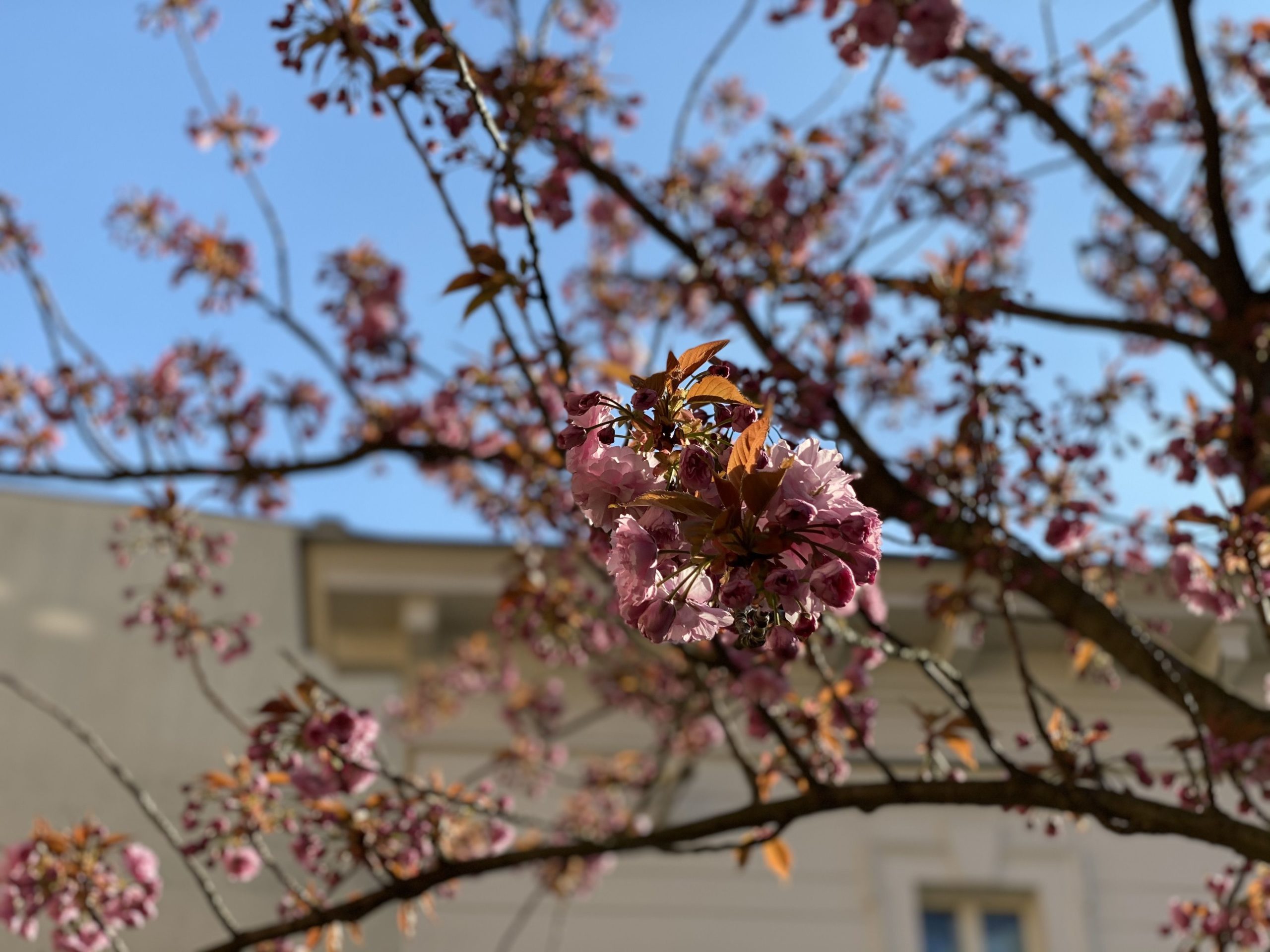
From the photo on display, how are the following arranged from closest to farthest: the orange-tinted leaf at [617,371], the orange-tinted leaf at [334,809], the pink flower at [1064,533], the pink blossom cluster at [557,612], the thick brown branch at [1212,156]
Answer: the orange-tinted leaf at [617,371] → the orange-tinted leaf at [334,809] → the pink flower at [1064,533] → the thick brown branch at [1212,156] → the pink blossom cluster at [557,612]

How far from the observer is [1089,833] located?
22.1 feet

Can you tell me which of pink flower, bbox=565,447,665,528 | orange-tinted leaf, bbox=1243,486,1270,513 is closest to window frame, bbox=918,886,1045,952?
orange-tinted leaf, bbox=1243,486,1270,513

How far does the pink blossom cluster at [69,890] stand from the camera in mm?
3596

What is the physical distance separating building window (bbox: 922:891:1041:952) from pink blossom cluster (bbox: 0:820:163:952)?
4.16 meters

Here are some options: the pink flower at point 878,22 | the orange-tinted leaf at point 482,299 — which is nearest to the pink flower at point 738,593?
the orange-tinted leaf at point 482,299

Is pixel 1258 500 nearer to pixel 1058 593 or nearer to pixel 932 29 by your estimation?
pixel 1058 593

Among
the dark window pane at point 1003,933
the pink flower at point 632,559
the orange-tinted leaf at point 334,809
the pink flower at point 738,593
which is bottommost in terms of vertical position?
the dark window pane at point 1003,933

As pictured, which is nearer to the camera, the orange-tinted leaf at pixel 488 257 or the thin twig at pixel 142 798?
the orange-tinted leaf at pixel 488 257

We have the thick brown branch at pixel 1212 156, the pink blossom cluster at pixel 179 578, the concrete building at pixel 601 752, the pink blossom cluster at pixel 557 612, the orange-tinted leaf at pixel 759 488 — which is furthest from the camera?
the concrete building at pixel 601 752

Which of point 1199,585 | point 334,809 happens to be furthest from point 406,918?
point 1199,585

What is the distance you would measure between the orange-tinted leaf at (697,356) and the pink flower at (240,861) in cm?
282

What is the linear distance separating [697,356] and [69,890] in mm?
2991

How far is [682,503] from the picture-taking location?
139cm

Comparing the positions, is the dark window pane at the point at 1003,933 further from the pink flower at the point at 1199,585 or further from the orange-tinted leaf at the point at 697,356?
the orange-tinted leaf at the point at 697,356
